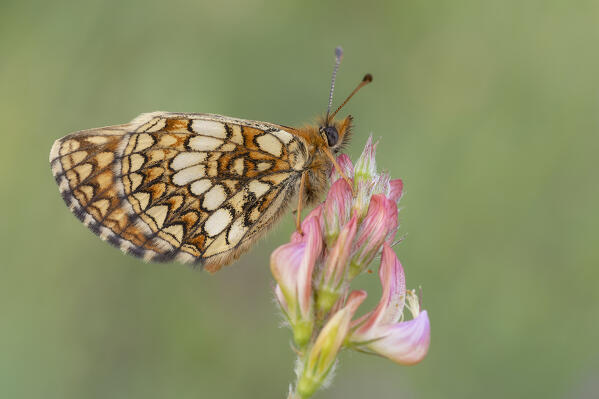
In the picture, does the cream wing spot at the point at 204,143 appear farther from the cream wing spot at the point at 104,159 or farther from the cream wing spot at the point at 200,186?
the cream wing spot at the point at 104,159

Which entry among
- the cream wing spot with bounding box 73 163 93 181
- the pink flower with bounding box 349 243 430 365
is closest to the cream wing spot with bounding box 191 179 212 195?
the cream wing spot with bounding box 73 163 93 181

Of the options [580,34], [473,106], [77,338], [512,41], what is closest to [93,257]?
[77,338]

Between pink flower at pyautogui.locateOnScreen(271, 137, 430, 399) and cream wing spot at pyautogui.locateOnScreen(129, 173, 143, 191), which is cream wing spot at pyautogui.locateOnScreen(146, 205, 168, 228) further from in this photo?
pink flower at pyautogui.locateOnScreen(271, 137, 430, 399)

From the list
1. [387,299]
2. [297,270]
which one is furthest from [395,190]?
[297,270]

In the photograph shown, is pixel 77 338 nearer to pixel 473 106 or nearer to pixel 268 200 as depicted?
pixel 268 200

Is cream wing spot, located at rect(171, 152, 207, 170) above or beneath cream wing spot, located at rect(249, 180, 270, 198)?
beneath

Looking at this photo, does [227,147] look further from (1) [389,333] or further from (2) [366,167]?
(1) [389,333]
